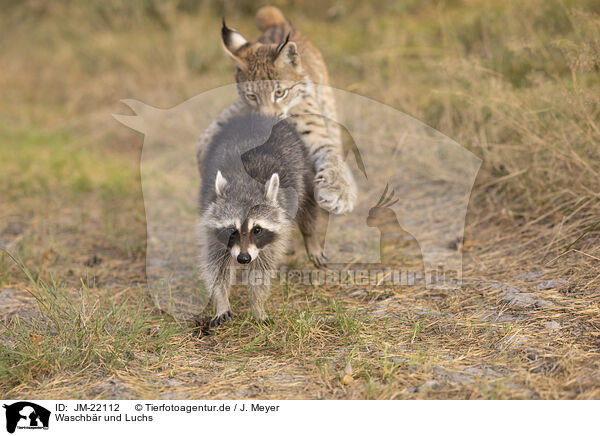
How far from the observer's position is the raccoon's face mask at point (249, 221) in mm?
3781

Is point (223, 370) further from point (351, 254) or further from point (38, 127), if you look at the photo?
point (38, 127)

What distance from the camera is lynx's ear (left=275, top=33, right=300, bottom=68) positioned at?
4.70 meters

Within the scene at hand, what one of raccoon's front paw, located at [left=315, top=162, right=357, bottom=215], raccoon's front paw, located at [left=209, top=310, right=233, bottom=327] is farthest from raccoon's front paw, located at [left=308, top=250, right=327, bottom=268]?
raccoon's front paw, located at [left=209, top=310, right=233, bottom=327]

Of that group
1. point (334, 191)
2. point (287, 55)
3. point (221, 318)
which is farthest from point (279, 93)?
point (221, 318)

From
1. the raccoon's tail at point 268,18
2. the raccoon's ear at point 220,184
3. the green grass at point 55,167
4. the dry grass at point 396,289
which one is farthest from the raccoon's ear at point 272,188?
the green grass at point 55,167

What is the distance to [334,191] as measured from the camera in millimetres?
4344

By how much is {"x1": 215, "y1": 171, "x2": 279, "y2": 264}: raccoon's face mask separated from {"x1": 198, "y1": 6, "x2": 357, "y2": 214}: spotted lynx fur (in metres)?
0.50

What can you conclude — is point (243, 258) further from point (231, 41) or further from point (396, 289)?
point (231, 41)

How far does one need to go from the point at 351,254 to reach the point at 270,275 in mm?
1178
